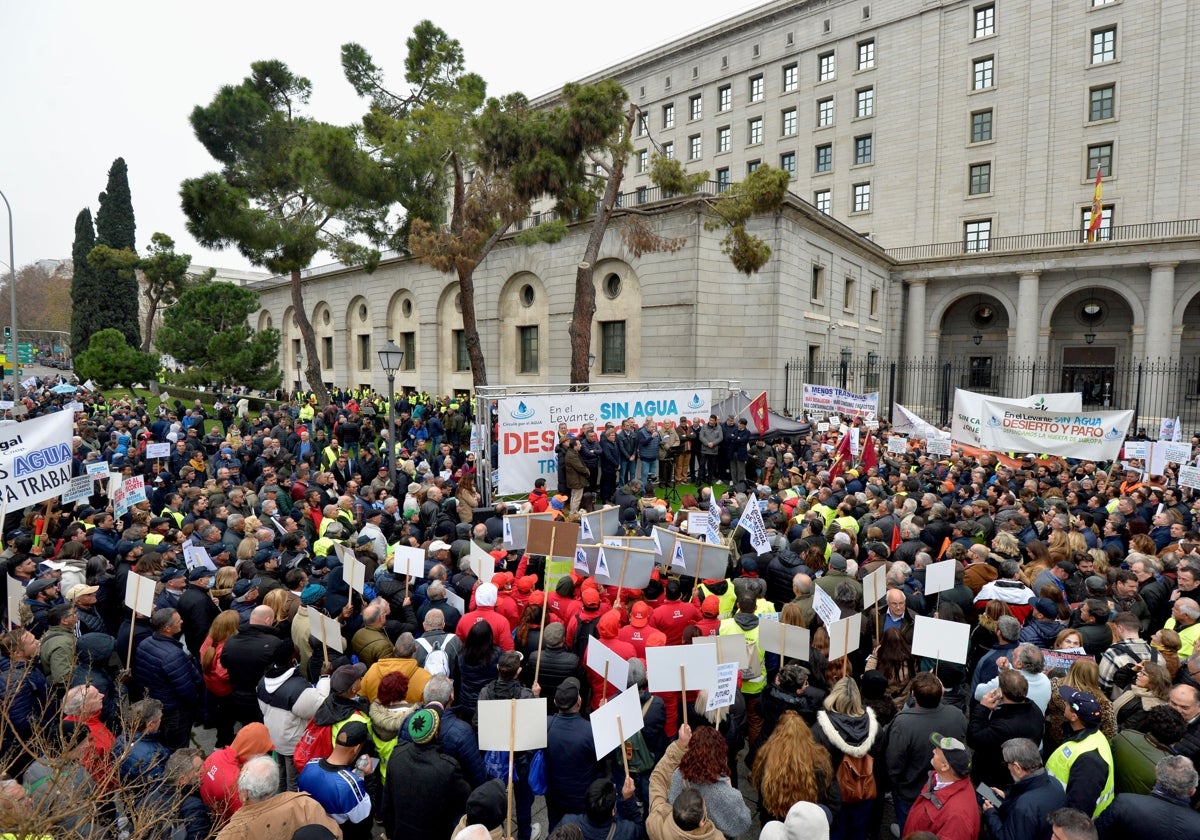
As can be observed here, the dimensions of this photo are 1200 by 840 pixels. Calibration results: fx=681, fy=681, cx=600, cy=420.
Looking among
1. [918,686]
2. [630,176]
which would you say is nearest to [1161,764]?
[918,686]

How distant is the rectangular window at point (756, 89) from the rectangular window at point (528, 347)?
2616 centimetres

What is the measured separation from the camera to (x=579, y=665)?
19.1 ft

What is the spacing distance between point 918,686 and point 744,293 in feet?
73.3

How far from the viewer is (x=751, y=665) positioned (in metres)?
5.77

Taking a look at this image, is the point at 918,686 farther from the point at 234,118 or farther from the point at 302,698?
the point at 234,118

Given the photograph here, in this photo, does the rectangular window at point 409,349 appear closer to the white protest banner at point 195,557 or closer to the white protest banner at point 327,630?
the white protest banner at point 195,557

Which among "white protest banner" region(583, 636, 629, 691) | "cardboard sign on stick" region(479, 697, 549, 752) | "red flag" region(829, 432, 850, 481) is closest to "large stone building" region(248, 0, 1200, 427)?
"red flag" region(829, 432, 850, 481)

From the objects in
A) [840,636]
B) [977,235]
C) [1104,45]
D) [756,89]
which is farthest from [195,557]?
[756,89]

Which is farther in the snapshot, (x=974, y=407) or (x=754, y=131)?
(x=754, y=131)

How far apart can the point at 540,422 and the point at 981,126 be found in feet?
118

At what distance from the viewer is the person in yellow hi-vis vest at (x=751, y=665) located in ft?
18.9

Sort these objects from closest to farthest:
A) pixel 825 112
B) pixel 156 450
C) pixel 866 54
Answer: pixel 156 450 → pixel 866 54 → pixel 825 112

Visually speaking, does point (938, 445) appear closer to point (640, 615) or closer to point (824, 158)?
point (640, 615)

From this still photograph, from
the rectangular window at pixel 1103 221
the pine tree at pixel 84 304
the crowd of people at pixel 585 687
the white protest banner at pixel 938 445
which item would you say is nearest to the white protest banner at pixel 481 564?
the crowd of people at pixel 585 687
